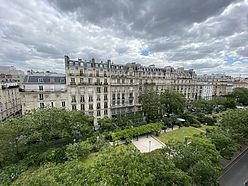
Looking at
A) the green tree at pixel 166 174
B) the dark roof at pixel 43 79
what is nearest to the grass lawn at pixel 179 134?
the green tree at pixel 166 174

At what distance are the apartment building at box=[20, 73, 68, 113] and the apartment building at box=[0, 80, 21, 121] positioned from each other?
18.9 metres

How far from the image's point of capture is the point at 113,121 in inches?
1715

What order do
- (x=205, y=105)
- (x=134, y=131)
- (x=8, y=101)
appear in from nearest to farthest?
(x=134, y=131) < (x=8, y=101) < (x=205, y=105)

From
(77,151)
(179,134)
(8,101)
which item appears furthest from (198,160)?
(8,101)

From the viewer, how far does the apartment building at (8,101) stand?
4769cm

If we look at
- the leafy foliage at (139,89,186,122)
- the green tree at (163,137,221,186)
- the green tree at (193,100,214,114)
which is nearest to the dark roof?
Answer: the leafy foliage at (139,89,186,122)

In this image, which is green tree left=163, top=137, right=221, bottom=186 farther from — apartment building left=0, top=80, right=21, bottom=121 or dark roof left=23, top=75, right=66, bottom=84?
apartment building left=0, top=80, right=21, bottom=121

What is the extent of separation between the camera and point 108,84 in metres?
46.2

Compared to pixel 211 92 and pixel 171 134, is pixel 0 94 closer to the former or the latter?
pixel 171 134

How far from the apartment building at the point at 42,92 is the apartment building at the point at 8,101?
61.9ft

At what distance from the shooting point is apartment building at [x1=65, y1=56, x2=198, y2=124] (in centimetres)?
4116

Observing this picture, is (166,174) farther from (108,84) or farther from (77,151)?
(108,84)

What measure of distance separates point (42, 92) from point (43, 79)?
4147mm

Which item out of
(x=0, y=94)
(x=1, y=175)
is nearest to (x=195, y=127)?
(x=1, y=175)
